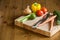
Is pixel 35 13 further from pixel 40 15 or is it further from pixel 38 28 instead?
pixel 38 28

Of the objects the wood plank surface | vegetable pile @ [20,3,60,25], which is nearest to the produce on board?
vegetable pile @ [20,3,60,25]

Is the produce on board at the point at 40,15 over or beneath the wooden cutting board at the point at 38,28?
over

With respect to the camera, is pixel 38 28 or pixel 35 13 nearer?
pixel 38 28

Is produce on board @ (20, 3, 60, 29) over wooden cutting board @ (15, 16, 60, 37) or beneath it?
over

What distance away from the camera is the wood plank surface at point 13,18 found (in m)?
1.56

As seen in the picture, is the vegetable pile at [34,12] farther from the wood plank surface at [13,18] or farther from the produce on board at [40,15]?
the wood plank surface at [13,18]

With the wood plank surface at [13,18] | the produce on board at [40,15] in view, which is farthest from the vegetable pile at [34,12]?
the wood plank surface at [13,18]

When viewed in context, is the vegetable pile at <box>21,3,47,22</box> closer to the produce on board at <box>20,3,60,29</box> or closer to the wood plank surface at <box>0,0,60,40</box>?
the produce on board at <box>20,3,60,29</box>

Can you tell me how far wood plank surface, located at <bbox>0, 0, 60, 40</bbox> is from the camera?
5.13ft

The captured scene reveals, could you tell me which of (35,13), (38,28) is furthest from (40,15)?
(38,28)

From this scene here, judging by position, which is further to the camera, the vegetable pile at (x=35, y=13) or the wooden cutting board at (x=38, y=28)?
the vegetable pile at (x=35, y=13)

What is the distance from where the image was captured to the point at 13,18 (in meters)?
1.84

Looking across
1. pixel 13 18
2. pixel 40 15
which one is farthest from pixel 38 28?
pixel 13 18

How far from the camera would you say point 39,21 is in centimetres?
167
